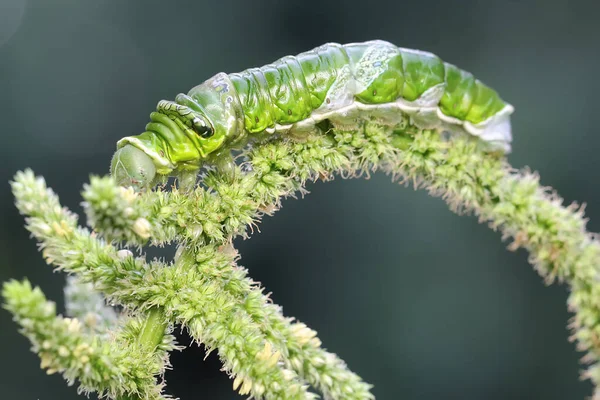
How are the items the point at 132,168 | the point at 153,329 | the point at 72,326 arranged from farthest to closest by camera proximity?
the point at 132,168
the point at 153,329
the point at 72,326

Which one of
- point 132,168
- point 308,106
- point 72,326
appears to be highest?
point 308,106

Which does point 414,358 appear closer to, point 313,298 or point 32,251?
point 313,298

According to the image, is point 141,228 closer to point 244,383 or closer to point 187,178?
point 244,383

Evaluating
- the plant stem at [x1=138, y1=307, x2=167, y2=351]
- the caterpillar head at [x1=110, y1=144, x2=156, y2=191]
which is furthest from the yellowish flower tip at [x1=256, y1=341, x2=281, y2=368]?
the caterpillar head at [x1=110, y1=144, x2=156, y2=191]

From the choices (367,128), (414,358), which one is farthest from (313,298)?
(367,128)

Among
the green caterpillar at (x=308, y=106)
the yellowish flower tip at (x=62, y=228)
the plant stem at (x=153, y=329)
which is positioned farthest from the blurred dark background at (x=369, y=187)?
the yellowish flower tip at (x=62, y=228)

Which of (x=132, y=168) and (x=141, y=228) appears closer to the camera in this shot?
(x=141, y=228)

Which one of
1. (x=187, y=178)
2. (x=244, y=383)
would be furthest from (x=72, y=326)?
(x=187, y=178)

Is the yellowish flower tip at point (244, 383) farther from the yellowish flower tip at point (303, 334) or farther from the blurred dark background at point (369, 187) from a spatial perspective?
the blurred dark background at point (369, 187)
